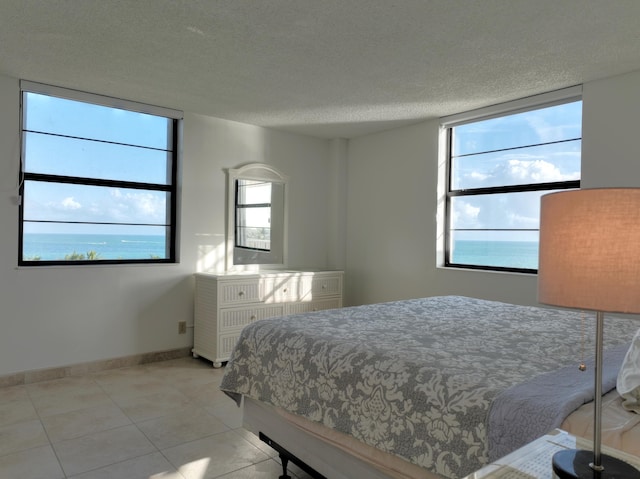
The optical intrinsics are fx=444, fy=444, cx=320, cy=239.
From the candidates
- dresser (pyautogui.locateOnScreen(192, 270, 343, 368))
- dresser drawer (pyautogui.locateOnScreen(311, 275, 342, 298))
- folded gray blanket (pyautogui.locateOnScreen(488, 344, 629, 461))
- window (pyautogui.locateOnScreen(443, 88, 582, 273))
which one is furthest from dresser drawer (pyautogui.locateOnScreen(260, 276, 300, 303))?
folded gray blanket (pyautogui.locateOnScreen(488, 344, 629, 461))

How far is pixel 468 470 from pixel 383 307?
1.40 m

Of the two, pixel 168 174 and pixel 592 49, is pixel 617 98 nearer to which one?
pixel 592 49

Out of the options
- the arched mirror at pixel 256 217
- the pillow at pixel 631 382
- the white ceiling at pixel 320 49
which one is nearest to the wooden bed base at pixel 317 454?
the pillow at pixel 631 382

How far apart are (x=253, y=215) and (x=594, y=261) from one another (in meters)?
3.91

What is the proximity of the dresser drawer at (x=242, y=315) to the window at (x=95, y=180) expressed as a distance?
783mm

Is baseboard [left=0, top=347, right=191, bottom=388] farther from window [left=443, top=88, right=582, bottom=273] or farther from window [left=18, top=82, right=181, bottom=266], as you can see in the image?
window [left=443, top=88, right=582, bottom=273]

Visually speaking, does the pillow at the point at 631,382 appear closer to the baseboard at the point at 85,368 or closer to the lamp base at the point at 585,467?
the lamp base at the point at 585,467

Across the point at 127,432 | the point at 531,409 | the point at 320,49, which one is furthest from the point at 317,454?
the point at 320,49

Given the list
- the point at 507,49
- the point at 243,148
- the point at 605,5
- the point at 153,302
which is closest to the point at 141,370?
the point at 153,302

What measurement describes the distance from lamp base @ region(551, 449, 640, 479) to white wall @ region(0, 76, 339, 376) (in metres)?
3.63

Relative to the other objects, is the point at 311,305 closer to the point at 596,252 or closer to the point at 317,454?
the point at 317,454

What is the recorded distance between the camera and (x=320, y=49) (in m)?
2.70

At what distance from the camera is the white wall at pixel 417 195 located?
10.1 feet

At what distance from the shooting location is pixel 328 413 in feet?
5.62
